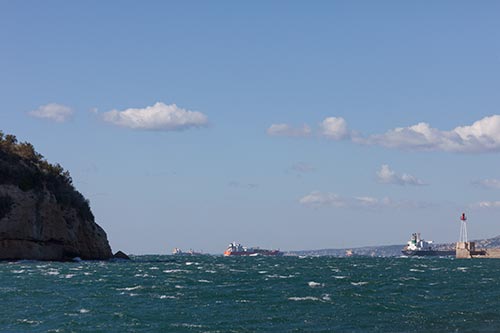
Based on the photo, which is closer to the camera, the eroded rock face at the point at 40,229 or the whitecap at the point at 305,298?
the whitecap at the point at 305,298

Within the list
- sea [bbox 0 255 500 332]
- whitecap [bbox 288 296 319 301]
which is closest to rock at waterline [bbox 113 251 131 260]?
sea [bbox 0 255 500 332]

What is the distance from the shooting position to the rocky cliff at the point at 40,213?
134 meters

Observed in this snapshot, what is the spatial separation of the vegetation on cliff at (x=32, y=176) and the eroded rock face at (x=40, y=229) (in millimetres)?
1106

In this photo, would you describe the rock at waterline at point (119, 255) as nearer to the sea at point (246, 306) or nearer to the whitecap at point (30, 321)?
the sea at point (246, 306)

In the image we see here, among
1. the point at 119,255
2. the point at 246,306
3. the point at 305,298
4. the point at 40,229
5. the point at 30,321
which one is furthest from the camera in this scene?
the point at 119,255

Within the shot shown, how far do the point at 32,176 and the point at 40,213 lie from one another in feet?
28.7

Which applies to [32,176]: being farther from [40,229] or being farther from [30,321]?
[30,321]

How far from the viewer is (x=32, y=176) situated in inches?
5719

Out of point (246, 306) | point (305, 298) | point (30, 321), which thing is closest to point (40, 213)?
point (305, 298)

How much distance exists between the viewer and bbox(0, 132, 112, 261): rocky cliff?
13438cm

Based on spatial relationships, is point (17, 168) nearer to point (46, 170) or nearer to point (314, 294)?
point (46, 170)

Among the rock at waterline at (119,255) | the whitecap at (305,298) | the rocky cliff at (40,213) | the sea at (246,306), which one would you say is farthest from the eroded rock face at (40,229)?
the whitecap at (305,298)

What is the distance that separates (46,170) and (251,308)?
4266 inches

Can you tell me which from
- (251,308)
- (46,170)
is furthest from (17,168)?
(251,308)
